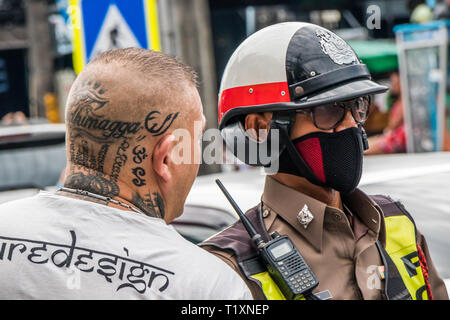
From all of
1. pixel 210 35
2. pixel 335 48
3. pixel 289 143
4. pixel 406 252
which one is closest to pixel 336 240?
pixel 406 252

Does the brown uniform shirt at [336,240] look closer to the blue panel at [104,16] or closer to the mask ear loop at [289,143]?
the mask ear loop at [289,143]

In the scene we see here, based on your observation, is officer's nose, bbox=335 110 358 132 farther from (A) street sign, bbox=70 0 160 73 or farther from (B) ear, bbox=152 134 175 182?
(A) street sign, bbox=70 0 160 73

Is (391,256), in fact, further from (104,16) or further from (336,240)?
(104,16)

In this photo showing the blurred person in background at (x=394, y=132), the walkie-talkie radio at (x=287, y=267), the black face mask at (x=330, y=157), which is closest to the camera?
the walkie-talkie radio at (x=287, y=267)

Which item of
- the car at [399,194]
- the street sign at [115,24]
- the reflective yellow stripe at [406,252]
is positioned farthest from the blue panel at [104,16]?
the reflective yellow stripe at [406,252]

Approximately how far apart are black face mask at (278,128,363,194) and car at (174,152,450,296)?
0.71m

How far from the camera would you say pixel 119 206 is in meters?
Answer: 1.47

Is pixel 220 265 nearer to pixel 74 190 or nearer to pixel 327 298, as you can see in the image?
pixel 74 190

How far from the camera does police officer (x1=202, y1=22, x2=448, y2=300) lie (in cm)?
184

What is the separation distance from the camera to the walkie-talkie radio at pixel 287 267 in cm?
172

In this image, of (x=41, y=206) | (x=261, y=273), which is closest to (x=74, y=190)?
(x=41, y=206)

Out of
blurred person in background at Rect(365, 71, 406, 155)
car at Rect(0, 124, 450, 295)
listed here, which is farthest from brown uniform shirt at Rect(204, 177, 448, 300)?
blurred person in background at Rect(365, 71, 406, 155)

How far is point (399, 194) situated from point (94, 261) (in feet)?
6.00
